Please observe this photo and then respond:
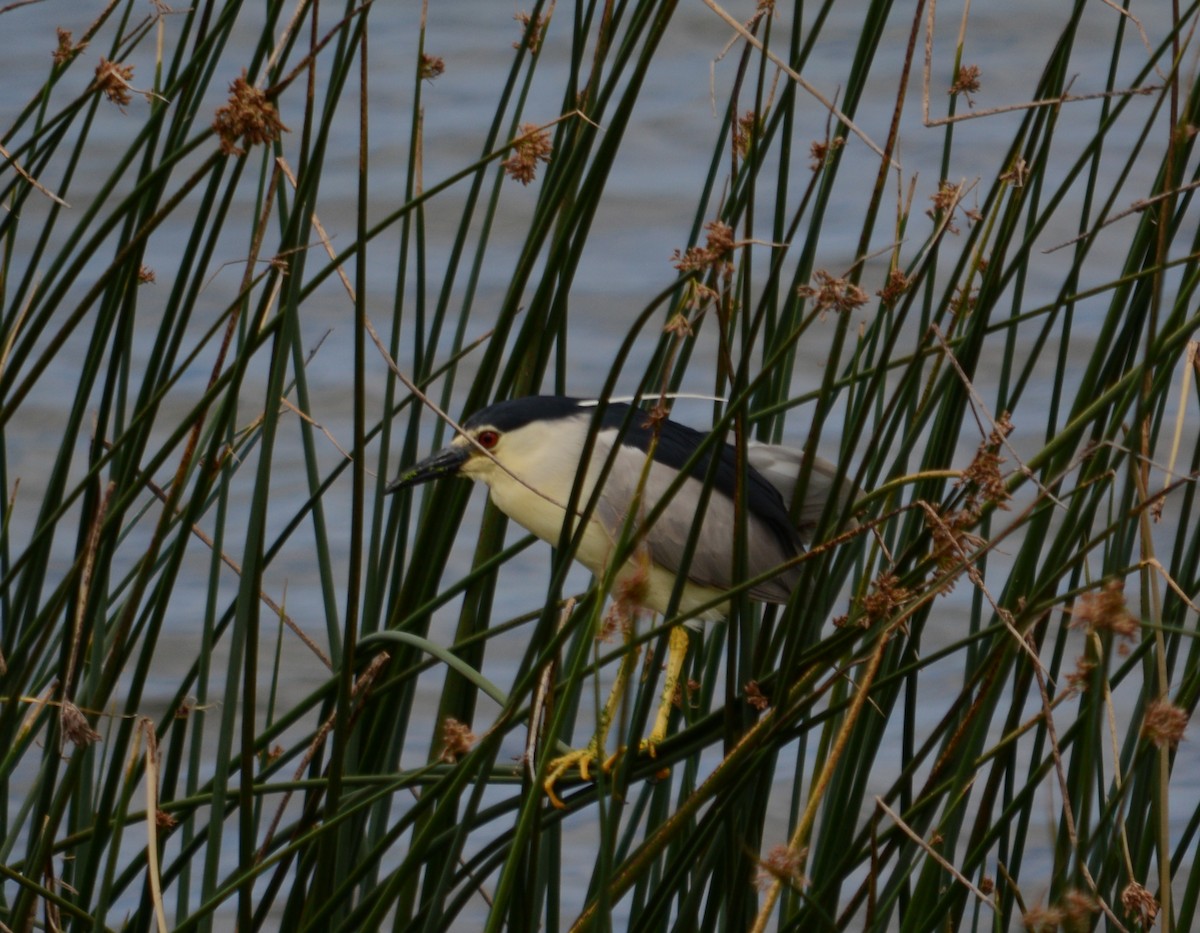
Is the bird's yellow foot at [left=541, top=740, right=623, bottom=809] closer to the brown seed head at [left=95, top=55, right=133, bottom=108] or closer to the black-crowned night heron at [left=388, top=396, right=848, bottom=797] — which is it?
the black-crowned night heron at [left=388, top=396, right=848, bottom=797]

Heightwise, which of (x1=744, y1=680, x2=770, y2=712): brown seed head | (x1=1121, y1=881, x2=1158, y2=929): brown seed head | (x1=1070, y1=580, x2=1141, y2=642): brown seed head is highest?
(x1=744, y1=680, x2=770, y2=712): brown seed head

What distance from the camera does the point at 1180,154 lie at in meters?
1.26

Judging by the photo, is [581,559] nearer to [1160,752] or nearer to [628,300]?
[1160,752]

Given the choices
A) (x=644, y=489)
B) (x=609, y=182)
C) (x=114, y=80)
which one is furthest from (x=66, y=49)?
(x=609, y=182)

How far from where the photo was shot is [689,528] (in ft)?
6.02

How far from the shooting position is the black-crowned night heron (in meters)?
1.62

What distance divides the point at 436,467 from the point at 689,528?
36cm

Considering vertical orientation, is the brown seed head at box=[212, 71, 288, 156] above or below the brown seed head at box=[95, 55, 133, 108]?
below

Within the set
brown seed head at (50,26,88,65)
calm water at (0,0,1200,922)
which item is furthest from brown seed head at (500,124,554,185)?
calm water at (0,0,1200,922)


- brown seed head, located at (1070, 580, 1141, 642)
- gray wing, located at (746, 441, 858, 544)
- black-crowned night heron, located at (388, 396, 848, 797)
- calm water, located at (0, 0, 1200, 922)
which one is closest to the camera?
brown seed head, located at (1070, 580, 1141, 642)

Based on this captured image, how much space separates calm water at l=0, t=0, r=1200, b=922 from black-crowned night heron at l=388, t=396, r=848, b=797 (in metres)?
1.42

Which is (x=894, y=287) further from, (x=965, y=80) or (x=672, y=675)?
(x=672, y=675)

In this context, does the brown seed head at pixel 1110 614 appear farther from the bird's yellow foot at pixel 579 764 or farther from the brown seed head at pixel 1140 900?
the bird's yellow foot at pixel 579 764

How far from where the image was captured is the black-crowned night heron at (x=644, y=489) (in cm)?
162
